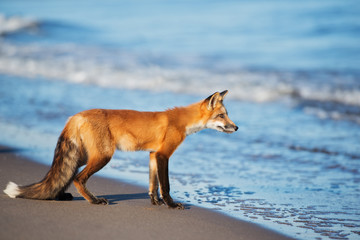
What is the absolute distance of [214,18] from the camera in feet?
126

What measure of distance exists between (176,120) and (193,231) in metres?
1.83

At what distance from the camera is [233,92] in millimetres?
16672

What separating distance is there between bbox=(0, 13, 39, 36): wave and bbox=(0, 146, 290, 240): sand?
96.2 ft

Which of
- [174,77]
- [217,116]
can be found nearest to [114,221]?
[217,116]

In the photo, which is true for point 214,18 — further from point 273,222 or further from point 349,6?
point 273,222

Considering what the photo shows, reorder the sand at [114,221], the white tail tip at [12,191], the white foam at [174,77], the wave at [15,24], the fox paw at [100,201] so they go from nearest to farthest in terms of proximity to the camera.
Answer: the sand at [114,221] → the white tail tip at [12,191] → the fox paw at [100,201] → the white foam at [174,77] → the wave at [15,24]

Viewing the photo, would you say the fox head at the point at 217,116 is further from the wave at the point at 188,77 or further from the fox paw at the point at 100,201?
the wave at the point at 188,77

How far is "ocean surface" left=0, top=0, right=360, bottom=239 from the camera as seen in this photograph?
289 inches

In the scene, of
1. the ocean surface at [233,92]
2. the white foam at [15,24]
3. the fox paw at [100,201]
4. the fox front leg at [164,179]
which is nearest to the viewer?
the fox paw at [100,201]

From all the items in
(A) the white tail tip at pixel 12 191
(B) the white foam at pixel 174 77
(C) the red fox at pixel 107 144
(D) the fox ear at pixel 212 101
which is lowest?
(A) the white tail tip at pixel 12 191

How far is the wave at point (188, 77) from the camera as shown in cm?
1593

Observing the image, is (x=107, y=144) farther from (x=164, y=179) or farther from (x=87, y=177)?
(x=164, y=179)

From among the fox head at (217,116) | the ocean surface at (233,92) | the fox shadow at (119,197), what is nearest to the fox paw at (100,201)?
the fox shadow at (119,197)

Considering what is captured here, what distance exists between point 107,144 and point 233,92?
10.8 metres
